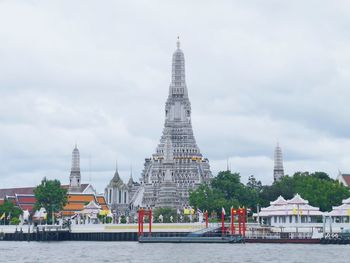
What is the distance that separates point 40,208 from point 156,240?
5056 centimetres

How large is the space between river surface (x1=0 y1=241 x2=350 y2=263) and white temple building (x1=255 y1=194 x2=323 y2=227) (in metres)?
23.3

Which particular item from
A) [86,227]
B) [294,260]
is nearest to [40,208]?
[86,227]

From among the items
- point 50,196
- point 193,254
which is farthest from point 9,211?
point 193,254

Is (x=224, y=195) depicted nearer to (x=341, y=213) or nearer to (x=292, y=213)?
(x=292, y=213)

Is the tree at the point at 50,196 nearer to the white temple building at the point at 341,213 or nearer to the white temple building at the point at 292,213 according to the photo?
the white temple building at the point at 292,213

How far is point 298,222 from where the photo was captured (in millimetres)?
152750

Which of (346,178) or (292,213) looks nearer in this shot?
(292,213)

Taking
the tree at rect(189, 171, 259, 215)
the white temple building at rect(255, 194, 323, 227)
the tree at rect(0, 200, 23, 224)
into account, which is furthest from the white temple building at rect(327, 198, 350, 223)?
the tree at rect(0, 200, 23, 224)

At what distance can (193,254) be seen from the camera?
359 ft

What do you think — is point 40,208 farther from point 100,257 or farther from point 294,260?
point 294,260

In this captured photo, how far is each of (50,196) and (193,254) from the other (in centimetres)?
7732

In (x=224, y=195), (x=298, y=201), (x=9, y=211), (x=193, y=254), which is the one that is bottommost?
(x=193, y=254)

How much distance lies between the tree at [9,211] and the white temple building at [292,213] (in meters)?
53.3

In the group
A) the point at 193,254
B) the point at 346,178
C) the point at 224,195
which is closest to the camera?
the point at 193,254
